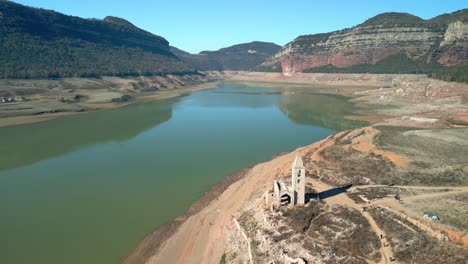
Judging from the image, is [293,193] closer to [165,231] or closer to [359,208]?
[359,208]

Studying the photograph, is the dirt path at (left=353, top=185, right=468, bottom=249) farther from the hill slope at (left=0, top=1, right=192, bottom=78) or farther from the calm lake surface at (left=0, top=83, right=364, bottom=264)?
the hill slope at (left=0, top=1, right=192, bottom=78)

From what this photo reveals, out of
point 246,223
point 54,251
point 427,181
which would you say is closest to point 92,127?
point 54,251

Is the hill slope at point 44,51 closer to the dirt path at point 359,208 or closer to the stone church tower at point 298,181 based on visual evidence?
the dirt path at point 359,208

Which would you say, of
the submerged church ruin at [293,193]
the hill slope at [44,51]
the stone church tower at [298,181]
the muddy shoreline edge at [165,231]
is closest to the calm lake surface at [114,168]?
the muddy shoreline edge at [165,231]

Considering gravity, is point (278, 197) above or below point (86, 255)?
above

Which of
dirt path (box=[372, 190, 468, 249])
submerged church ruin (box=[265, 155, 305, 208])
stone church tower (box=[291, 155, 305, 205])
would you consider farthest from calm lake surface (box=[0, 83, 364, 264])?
dirt path (box=[372, 190, 468, 249])

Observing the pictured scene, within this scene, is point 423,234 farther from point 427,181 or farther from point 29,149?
point 29,149
